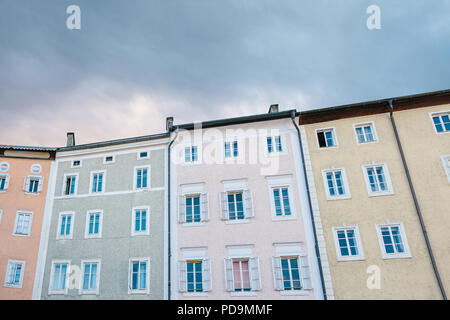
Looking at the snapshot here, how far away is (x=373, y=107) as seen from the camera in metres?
19.9

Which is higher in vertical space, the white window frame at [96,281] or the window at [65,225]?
the window at [65,225]

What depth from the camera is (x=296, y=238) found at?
712 inches

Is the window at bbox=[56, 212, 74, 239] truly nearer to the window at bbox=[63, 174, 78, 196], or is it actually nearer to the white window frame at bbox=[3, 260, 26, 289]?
the window at bbox=[63, 174, 78, 196]

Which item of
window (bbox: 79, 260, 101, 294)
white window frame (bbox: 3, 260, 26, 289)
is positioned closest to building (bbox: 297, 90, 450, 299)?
window (bbox: 79, 260, 101, 294)

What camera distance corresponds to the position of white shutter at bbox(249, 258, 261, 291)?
57.3 feet

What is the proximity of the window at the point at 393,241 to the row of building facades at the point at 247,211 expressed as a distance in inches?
2.1

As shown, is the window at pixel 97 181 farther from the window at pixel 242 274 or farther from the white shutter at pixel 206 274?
the window at pixel 242 274

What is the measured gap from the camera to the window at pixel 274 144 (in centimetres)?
2062

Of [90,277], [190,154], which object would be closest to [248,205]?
[190,154]

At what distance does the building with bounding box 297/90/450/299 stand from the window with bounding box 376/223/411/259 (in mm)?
47

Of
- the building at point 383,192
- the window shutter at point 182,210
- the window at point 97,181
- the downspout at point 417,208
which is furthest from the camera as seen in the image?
the window at point 97,181

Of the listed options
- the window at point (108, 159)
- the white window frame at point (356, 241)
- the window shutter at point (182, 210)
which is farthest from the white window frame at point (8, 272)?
the white window frame at point (356, 241)
